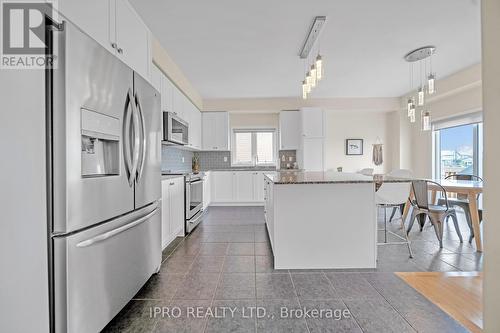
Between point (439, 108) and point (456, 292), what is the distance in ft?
14.4

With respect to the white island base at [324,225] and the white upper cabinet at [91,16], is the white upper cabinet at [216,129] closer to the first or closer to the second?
the white island base at [324,225]

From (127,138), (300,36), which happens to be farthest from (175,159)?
(127,138)

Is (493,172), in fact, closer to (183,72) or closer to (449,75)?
(183,72)

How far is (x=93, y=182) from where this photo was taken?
4.32ft

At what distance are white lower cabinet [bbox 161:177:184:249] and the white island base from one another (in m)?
1.24

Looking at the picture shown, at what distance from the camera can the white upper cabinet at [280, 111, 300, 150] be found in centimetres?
584

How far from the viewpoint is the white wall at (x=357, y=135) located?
6.50 metres

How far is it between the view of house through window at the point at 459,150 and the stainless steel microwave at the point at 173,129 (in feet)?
16.8

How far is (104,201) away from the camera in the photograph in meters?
1.40

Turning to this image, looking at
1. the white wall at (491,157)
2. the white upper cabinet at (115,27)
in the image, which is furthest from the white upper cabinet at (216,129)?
the white wall at (491,157)

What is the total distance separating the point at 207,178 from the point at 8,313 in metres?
4.21

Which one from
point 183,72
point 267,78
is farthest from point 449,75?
point 183,72

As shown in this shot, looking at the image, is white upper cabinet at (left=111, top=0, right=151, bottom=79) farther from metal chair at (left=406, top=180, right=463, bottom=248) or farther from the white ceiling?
metal chair at (left=406, top=180, right=463, bottom=248)

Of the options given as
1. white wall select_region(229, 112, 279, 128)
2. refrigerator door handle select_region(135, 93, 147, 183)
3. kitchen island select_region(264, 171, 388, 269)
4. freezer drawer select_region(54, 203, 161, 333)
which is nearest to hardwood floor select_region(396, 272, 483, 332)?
kitchen island select_region(264, 171, 388, 269)
